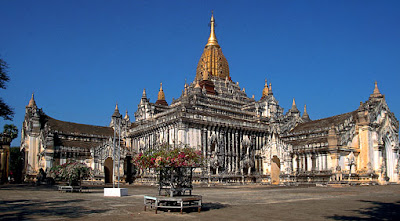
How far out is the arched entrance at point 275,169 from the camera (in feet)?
178

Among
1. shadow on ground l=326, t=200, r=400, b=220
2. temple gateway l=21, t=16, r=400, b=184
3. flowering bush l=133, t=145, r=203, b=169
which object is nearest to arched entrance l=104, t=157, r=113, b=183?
temple gateway l=21, t=16, r=400, b=184

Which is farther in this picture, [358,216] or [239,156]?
[239,156]

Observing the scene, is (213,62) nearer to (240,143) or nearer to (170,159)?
(240,143)

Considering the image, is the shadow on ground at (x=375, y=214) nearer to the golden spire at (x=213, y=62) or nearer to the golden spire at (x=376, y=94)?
the golden spire at (x=376, y=94)

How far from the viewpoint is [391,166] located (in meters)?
55.7

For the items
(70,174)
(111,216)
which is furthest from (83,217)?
(70,174)

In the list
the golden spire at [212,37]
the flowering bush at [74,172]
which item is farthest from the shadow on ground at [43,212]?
the golden spire at [212,37]

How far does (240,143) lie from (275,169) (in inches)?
337

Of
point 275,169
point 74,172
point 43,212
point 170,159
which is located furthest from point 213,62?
point 43,212

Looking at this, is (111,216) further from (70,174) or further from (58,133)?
(58,133)

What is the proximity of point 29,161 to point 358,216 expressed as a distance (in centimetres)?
5178

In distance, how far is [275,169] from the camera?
180 ft

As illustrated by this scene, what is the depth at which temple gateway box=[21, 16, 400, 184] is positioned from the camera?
168 ft

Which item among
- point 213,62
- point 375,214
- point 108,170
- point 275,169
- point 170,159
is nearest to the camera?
point 375,214
